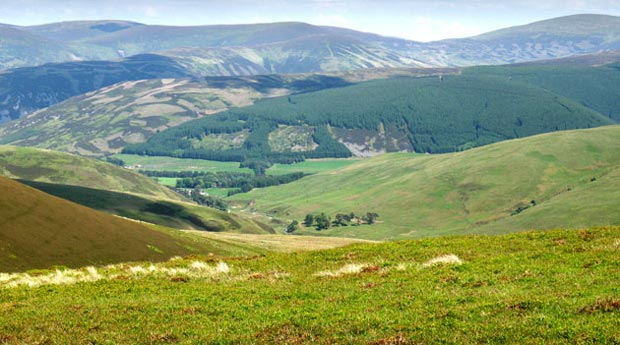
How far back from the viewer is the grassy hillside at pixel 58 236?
5200cm

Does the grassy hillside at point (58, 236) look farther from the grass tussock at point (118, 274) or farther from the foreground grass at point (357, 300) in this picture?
the foreground grass at point (357, 300)

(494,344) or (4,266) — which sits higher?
(494,344)

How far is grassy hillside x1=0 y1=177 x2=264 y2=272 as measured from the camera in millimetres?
52000

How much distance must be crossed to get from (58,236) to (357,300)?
121ft

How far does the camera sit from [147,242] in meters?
69.0

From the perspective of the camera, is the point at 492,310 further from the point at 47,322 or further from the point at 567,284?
the point at 47,322

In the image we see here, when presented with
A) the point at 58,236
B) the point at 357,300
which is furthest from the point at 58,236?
the point at 357,300

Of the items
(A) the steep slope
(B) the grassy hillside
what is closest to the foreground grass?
(A) the steep slope

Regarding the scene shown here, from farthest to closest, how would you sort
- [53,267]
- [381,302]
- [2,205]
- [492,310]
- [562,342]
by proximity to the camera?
[2,205] < [53,267] < [381,302] < [492,310] < [562,342]

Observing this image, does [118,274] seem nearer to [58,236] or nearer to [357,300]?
[357,300]

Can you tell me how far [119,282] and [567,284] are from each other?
2492cm

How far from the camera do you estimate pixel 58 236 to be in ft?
189

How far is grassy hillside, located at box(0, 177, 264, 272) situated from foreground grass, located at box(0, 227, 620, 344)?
12.4 m

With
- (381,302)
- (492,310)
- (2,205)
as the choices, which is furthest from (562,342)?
(2,205)
